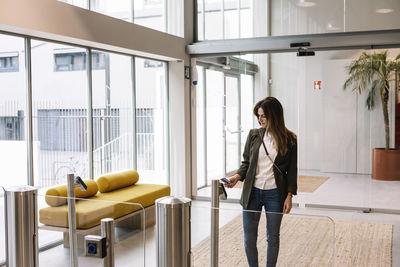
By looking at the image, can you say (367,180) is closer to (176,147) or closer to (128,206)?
(176,147)

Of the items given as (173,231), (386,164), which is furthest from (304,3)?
(173,231)

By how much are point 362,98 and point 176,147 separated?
300cm

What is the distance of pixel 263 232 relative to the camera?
106 inches

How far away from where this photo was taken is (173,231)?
2346 millimetres

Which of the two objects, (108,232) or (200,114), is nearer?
(108,232)

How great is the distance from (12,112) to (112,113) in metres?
1.73

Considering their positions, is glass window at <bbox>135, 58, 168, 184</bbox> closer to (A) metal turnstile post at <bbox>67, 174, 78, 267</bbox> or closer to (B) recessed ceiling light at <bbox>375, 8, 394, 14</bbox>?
(B) recessed ceiling light at <bbox>375, 8, 394, 14</bbox>

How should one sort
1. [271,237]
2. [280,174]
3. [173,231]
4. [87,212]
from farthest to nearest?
1. [280,174]
2. [87,212]
3. [271,237]
4. [173,231]

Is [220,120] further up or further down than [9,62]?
further down

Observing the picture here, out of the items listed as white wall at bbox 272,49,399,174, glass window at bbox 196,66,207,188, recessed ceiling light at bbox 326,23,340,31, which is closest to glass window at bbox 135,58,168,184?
glass window at bbox 196,66,207,188

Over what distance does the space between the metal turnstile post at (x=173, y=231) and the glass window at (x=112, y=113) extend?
4.07 meters

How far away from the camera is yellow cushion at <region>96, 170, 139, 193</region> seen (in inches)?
234

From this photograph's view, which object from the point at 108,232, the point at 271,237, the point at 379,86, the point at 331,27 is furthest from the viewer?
the point at 331,27

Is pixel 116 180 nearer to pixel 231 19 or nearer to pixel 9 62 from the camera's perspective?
pixel 9 62
